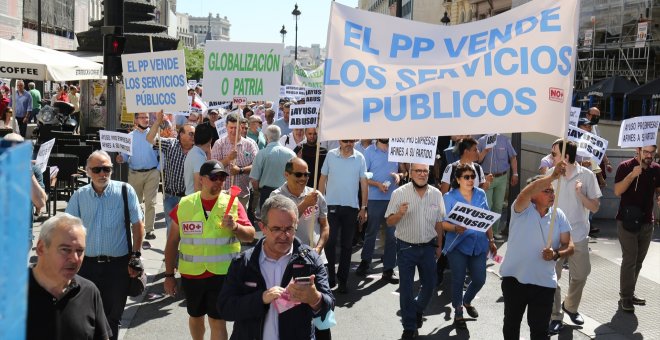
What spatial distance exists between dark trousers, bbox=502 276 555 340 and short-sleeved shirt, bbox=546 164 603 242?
6.14 feet

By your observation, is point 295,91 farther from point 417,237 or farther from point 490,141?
point 417,237

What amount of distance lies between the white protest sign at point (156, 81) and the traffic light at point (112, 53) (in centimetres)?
69

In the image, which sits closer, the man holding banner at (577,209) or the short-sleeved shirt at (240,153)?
the man holding banner at (577,209)

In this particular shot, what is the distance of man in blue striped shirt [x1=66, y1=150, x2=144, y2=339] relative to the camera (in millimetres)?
6207

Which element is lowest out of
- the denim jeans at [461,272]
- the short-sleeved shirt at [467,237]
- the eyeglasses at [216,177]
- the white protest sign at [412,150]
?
the denim jeans at [461,272]

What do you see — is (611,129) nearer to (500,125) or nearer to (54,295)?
(500,125)

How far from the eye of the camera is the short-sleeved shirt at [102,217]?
621cm

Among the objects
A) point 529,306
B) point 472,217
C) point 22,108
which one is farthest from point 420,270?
point 22,108

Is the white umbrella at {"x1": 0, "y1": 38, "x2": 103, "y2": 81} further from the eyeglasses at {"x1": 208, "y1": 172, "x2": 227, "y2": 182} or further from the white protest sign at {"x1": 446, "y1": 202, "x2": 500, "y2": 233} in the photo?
the white protest sign at {"x1": 446, "y1": 202, "x2": 500, "y2": 233}

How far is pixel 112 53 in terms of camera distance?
1164cm

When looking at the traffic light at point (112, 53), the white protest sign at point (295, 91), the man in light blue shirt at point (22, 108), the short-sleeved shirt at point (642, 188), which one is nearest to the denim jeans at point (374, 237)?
the short-sleeved shirt at point (642, 188)

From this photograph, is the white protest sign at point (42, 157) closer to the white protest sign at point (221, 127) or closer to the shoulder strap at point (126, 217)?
the white protest sign at point (221, 127)

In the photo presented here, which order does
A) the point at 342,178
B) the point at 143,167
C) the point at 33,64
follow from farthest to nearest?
the point at 33,64 → the point at 143,167 → the point at 342,178

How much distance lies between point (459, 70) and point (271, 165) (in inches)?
170
